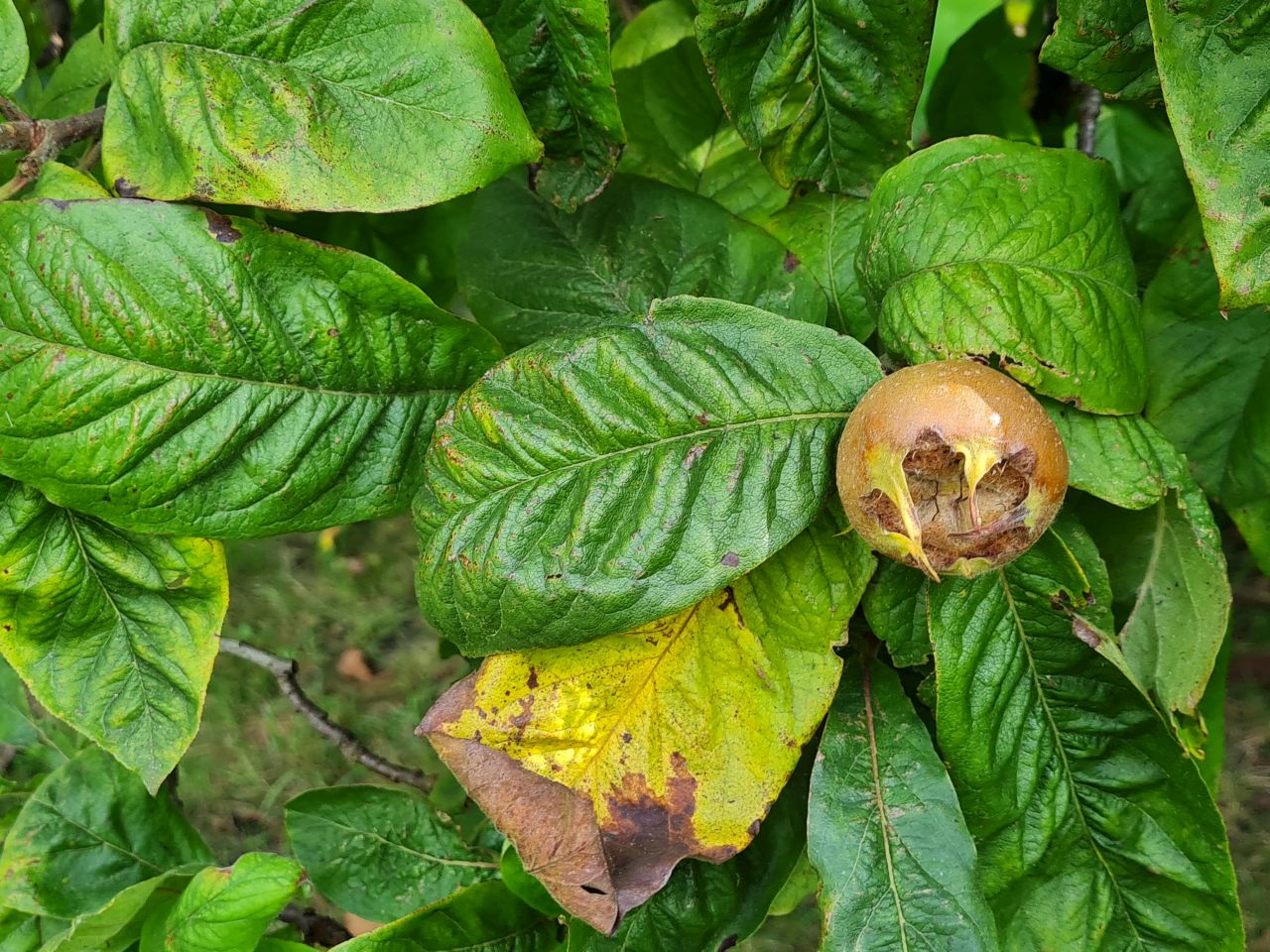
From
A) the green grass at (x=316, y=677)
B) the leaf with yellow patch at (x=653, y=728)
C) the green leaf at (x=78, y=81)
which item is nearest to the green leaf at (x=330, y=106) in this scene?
the green leaf at (x=78, y=81)

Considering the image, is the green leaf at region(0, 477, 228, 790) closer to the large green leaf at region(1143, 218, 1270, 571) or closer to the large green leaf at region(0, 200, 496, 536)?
the large green leaf at region(0, 200, 496, 536)

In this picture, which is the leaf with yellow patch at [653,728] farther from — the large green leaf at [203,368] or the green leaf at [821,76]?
the green leaf at [821,76]

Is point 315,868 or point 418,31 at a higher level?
point 418,31

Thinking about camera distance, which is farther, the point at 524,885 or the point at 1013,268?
the point at 524,885

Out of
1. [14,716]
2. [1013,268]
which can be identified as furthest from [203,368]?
[14,716]

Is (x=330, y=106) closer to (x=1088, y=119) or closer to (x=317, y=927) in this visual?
(x=1088, y=119)

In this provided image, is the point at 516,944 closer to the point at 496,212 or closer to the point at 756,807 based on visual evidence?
the point at 756,807

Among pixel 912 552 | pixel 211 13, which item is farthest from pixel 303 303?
pixel 912 552
